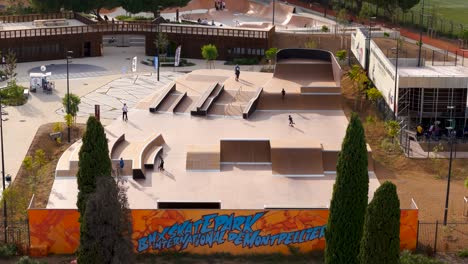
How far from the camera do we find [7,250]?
4206 centimetres

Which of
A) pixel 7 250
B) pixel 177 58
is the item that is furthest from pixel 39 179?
pixel 177 58

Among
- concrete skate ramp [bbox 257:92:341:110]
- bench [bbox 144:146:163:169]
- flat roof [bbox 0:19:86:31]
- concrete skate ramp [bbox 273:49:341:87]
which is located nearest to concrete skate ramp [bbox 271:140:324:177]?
bench [bbox 144:146:163:169]

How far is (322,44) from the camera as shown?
89812 millimetres

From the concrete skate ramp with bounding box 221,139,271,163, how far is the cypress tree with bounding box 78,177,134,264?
1710 centimetres

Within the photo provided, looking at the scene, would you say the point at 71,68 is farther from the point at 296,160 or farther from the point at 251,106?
the point at 296,160

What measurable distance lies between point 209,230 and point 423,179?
16406mm

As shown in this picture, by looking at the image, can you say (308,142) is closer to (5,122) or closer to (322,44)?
(5,122)

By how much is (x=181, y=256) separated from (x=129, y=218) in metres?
8.41

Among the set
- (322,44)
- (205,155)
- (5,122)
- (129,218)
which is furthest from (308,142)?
(322,44)

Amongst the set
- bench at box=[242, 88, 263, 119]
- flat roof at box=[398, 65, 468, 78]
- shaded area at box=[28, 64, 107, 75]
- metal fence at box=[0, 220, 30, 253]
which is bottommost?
metal fence at box=[0, 220, 30, 253]

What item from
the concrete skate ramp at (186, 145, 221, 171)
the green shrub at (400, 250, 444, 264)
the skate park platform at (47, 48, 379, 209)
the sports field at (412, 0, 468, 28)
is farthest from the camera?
the sports field at (412, 0, 468, 28)

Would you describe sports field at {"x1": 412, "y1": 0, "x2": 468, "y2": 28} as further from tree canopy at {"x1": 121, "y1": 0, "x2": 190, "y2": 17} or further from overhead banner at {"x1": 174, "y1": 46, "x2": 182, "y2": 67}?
overhead banner at {"x1": 174, "y1": 46, "x2": 182, "y2": 67}

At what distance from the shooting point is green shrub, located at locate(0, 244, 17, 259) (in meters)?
41.9

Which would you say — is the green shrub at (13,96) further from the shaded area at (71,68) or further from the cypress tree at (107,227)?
the cypress tree at (107,227)
